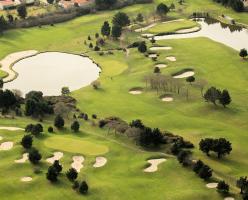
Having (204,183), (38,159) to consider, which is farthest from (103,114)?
(204,183)

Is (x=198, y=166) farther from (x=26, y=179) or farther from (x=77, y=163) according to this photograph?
(x=26, y=179)

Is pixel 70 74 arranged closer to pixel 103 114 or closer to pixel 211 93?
pixel 103 114

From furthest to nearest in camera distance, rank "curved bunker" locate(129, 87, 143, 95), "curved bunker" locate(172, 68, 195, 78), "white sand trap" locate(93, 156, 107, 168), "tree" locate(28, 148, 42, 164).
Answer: "curved bunker" locate(172, 68, 195, 78), "curved bunker" locate(129, 87, 143, 95), "white sand trap" locate(93, 156, 107, 168), "tree" locate(28, 148, 42, 164)

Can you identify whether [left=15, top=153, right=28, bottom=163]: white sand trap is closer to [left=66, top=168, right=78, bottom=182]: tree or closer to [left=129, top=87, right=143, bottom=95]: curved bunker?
[left=66, top=168, right=78, bottom=182]: tree

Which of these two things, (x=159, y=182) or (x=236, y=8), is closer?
(x=159, y=182)

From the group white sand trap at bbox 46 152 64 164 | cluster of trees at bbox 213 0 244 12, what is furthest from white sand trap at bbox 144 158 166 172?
cluster of trees at bbox 213 0 244 12

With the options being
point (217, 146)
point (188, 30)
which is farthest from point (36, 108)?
point (188, 30)
